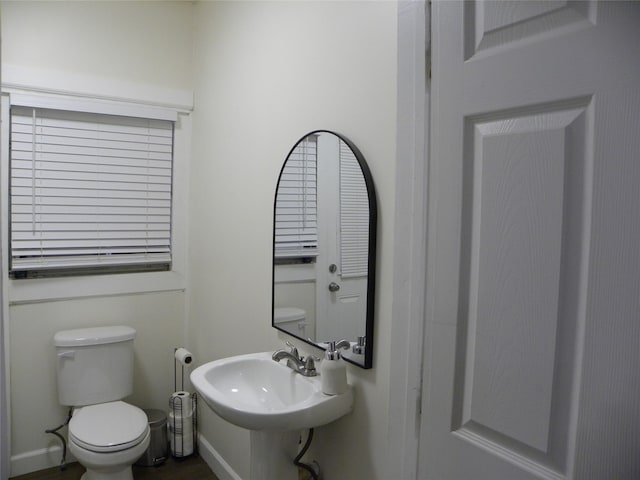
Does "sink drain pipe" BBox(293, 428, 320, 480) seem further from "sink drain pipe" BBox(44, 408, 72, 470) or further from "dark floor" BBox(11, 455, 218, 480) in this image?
"sink drain pipe" BBox(44, 408, 72, 470)

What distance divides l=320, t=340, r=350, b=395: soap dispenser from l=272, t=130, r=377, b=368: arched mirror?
0.06 m

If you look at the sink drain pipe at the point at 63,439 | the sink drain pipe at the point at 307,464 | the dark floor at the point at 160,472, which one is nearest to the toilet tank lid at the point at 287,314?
the sink drain pipe at the point at 307,464

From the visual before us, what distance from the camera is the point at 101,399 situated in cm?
247

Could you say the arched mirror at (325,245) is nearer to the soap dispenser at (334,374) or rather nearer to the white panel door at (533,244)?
the soap dispenser at (334,374)

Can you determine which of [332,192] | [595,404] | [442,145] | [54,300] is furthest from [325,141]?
[54,300]

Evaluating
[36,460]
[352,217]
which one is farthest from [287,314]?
[36,460]

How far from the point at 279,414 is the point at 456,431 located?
57 centimetres

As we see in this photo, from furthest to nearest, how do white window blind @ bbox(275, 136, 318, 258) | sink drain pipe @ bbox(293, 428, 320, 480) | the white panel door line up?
white window blind @ bbox(275, 136, 318, 258), sink drain pipe @ bbox(293, 428, 320, 480), the white panel door

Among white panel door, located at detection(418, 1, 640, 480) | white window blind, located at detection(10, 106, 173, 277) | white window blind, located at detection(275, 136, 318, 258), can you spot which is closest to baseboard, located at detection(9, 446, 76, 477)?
white window blind, located at detection(10, 106, 173, 277)

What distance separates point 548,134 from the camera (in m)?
0.84

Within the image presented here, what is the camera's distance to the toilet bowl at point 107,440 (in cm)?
205

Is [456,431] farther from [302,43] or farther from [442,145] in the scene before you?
[302,43]

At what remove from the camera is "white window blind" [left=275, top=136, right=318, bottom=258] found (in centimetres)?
176

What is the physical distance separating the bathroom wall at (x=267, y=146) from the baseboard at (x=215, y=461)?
2 centimetres
